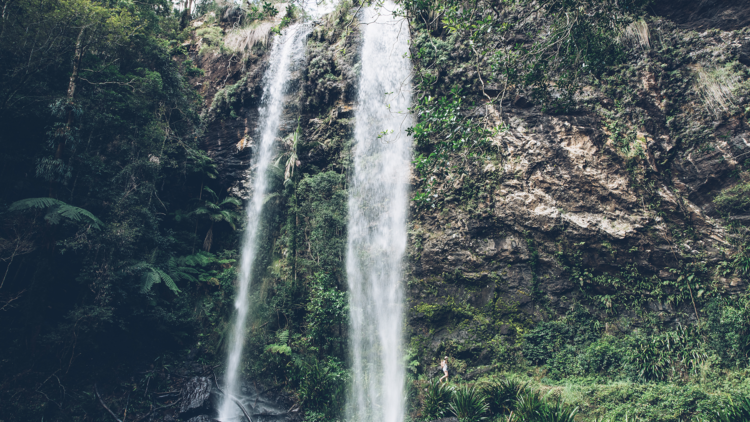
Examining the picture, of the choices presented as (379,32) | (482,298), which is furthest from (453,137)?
(379,32)

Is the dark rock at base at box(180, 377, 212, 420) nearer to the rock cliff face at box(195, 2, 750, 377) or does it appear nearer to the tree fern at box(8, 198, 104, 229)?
the tree fern at box(8, 198, 104, 229)

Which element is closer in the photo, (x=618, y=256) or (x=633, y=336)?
(x=633, y=336)

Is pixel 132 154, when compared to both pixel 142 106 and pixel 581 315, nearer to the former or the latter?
pixel 142 106

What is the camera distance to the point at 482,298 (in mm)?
8922

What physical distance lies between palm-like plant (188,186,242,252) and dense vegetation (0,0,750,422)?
1515 mm

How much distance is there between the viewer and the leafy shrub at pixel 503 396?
6617mm

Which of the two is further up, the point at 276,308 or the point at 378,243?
the point at 378,243

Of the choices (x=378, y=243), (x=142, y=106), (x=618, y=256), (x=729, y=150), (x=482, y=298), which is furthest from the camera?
(x=378, y=243)

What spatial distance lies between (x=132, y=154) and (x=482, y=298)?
1037cm

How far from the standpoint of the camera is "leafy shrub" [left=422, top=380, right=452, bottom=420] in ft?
22.8

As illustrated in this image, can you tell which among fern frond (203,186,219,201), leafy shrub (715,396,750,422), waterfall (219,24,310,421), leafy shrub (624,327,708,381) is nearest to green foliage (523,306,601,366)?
leafy shrub (624,327,708,381)

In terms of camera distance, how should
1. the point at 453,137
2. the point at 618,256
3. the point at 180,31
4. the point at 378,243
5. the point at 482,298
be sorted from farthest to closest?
the point at 180,31 → the point at 378,243 → the point at 482,298 → the point at 618,256 → the point at 453,137

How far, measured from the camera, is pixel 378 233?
10.5 m

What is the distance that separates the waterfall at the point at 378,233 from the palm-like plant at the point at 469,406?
5.35 feet
